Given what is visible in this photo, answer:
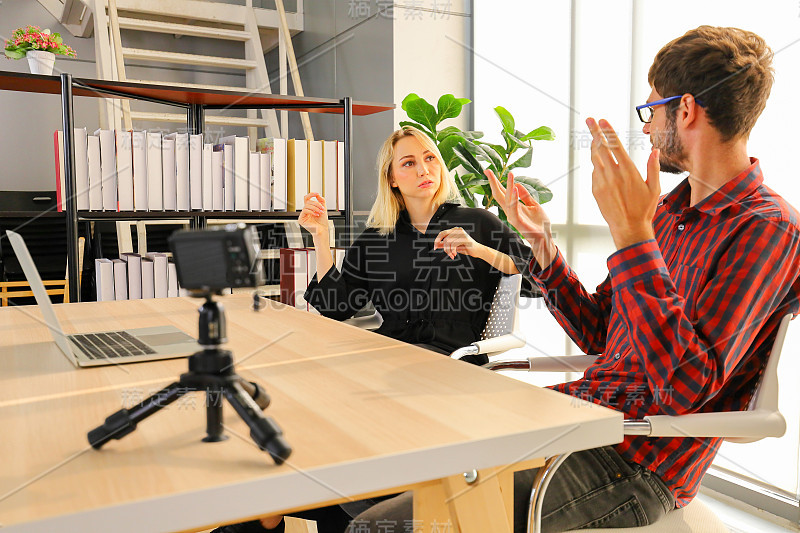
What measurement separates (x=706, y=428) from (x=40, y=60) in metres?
2.86

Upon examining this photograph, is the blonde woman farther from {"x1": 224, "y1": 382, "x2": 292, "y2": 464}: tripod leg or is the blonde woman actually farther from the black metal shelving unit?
{"x1": 224, "y1": 382, "x2": 292, "y2": 464}: tripod leg

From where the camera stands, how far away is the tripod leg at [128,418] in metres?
0.71

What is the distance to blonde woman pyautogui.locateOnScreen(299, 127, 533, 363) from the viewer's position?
2.12 metres

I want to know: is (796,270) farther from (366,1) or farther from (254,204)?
(366,1)

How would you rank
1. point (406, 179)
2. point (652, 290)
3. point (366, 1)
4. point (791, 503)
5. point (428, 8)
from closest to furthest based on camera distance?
point (652, 290) < point (791, 503) < point (406, 179) < point (428, 8) < point (366, 1)

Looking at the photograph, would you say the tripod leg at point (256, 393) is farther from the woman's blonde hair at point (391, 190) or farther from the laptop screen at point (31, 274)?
the woman's blonde hair at point (391, 190)

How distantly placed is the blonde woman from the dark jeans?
0.83m

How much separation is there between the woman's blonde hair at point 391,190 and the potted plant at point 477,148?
72 centimetres

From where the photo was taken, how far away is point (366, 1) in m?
4.22

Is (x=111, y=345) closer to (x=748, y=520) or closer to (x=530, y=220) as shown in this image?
(x=530, y=220)

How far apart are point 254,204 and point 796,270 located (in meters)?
2.12

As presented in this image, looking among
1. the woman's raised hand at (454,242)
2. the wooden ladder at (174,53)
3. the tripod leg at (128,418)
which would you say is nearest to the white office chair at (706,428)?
the tripod leg at (128,418)

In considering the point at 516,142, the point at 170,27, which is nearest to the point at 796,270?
the point at 516,142

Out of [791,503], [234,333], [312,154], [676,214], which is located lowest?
[791,503]
